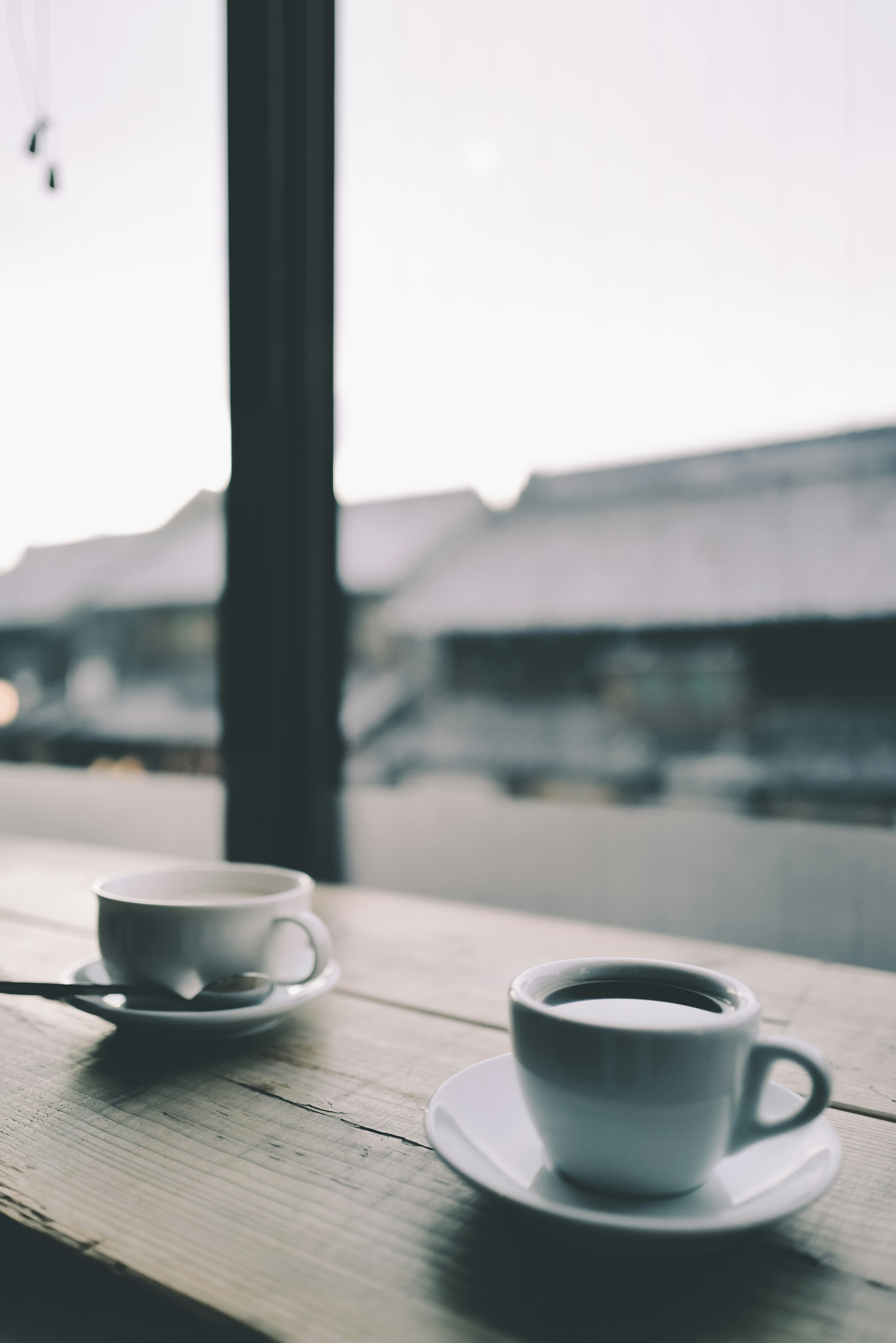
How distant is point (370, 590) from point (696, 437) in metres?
0.62

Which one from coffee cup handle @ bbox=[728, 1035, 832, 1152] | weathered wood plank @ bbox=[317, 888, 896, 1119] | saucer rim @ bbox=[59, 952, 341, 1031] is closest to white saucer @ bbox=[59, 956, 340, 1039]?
saucer rim @ bbox=[59, 952, 341, 1031]

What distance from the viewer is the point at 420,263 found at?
4.50 ft

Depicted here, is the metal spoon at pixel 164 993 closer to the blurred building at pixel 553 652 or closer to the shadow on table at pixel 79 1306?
the shadow on table at pixel 79 1306

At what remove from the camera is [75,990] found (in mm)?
450

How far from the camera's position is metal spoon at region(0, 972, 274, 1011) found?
17.6 inches

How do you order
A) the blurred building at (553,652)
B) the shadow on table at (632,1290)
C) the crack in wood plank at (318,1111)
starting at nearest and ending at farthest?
the shadow on table at (632,1290), the crack in wood plank at (318,1111), the blurred building at (553,652)

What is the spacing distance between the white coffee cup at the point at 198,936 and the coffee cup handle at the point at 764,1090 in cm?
26

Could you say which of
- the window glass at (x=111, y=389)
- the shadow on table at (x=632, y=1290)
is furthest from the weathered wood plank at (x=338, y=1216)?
the window glass at (x=111, y=389)

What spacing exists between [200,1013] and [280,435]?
2.94ft

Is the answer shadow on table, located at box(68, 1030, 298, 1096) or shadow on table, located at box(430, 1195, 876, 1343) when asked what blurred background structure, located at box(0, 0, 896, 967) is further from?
shadow on table, located at box(430, 1195, 876, 1343)

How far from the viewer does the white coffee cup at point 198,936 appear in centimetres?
45

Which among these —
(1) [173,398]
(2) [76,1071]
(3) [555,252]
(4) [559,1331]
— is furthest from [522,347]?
(4) [559,1331]

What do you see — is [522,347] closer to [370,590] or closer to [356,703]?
[370,590]

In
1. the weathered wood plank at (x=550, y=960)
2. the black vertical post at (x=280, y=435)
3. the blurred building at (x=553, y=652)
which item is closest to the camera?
the weathered wood plank at (x=550, y=960)
